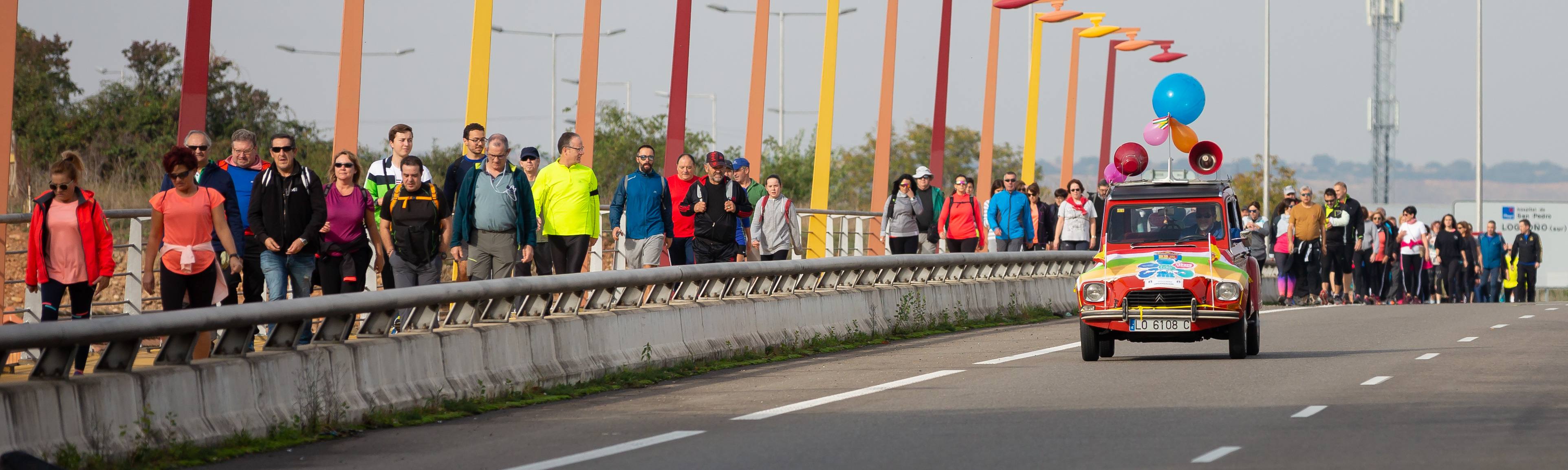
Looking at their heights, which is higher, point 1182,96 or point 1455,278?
point 1182,96

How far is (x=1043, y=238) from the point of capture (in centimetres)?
2895

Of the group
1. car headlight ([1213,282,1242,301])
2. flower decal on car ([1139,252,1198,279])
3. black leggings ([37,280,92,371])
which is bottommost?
black leggings ([37,280,92,371])

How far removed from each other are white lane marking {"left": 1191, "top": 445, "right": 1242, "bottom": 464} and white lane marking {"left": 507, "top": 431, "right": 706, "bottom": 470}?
106 inches

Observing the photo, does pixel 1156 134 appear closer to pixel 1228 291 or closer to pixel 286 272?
pixel 1228 291

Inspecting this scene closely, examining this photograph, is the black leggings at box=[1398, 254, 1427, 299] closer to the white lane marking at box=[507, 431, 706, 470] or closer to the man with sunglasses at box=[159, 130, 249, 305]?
the man with sunglasses at box=[159, 130, 249, 305]

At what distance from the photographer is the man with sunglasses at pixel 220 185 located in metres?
13.8

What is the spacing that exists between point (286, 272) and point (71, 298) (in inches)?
78.7

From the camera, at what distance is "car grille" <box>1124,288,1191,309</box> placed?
1583 cm

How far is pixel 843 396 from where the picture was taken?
42.5ft

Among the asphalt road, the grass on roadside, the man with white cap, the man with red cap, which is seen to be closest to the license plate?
the asphalt road

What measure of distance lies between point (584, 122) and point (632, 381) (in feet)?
31.6

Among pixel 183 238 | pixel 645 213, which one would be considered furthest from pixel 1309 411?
pixel 645 213

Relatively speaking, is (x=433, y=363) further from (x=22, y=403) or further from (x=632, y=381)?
(x=22, y=403)

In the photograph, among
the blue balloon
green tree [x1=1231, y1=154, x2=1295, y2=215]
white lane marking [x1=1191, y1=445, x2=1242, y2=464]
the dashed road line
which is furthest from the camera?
green tree [x1=1231, y1=154, x2=1295, y2=215]
